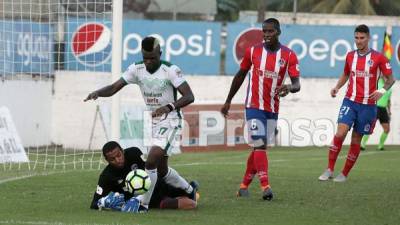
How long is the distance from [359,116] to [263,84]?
2.85 meters

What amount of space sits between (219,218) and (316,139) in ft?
60.5

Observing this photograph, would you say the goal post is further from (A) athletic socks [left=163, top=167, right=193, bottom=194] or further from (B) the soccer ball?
(B) the soccer ball

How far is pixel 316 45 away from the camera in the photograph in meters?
29.6

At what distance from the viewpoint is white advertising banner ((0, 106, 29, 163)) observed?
67.2 ft

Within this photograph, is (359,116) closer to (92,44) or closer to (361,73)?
(361,73)

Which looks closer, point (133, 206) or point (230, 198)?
point (133, 206)

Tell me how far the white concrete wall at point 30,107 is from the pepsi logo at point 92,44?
1968mm

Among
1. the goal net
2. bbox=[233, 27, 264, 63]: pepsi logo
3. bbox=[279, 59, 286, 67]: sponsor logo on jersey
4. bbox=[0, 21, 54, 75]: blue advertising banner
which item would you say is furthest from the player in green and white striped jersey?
bbox=[233, 27, 264, 63]: pepsi logo

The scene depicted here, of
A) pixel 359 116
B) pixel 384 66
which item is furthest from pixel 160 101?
pixel 384 66

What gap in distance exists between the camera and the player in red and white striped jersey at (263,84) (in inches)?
510

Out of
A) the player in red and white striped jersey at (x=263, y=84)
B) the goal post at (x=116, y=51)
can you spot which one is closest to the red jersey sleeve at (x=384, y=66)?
the player in red and white striped jersey at (x=263, y=84)

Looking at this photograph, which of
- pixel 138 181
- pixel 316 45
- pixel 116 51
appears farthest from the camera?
pixel 316 45

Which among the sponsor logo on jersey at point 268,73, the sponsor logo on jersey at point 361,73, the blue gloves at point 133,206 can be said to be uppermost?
the sponsor logo on jersey at point 268,73

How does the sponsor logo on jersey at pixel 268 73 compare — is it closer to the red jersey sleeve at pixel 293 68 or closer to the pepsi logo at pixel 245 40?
the red jersey sleeve at pixel 293 68
